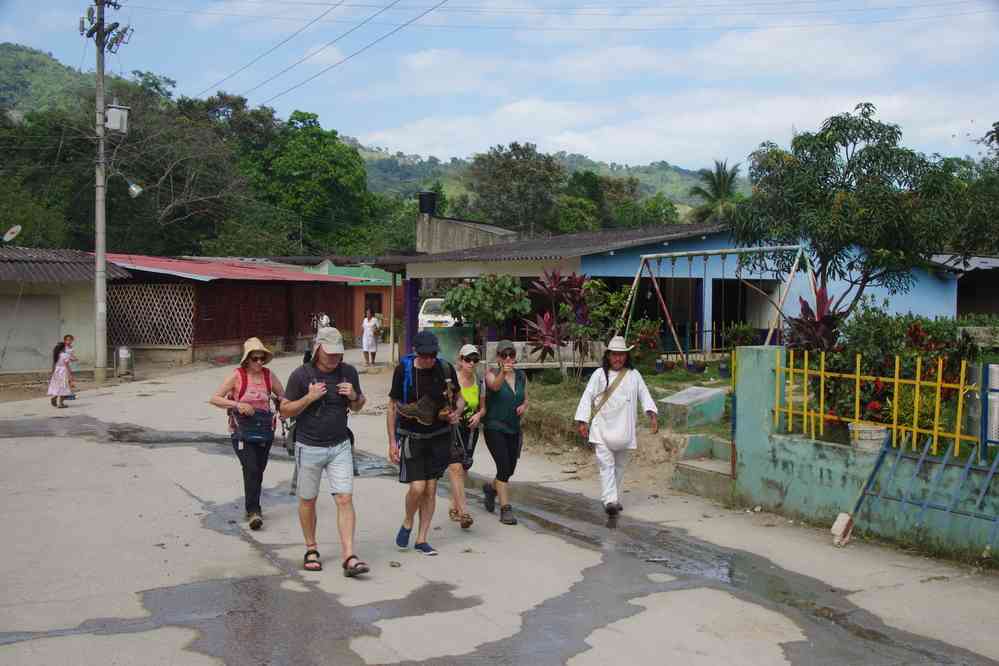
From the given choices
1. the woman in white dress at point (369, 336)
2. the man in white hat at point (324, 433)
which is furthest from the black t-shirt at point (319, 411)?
the woman in white dress at point (369, 336)

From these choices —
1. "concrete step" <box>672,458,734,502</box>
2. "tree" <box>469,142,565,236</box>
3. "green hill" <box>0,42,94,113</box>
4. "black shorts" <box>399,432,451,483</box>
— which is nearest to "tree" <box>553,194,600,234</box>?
"tree" <box>469,142,565,236</box>

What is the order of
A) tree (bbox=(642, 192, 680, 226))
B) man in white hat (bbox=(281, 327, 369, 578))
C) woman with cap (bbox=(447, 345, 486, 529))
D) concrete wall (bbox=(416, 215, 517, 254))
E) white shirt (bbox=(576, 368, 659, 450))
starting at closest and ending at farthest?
man in white hat (bbox=(281, 327, 369, 578)) → woman with cap (bbox=(447, 345, 486, 529)) → white shirt (bbox=(576, 368, 659, 450)) → concrete wall (bbox=(416, 215, 517, 254)) → tree (bbox=(642, 192, 680, 226))

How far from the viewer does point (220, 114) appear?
2141 inches

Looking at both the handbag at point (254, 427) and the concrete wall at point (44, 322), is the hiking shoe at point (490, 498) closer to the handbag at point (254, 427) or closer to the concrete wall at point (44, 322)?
the handbag at point (254, 427)

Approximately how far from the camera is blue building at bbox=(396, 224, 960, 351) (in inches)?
685

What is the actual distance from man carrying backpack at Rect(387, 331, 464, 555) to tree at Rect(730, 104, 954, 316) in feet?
25.2

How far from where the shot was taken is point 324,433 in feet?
21.1

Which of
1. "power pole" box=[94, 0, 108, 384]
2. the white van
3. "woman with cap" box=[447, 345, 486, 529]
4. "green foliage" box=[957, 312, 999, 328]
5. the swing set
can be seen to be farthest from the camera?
the white van

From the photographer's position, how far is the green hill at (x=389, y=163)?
99.8 m

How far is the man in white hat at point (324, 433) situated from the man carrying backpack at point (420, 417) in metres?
0.44

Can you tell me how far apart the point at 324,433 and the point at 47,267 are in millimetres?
19335

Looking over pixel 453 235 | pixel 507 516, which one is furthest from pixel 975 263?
pixel 453 235

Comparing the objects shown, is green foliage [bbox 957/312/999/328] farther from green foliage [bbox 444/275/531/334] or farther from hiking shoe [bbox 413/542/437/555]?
hiking shoe [bbox 413/542/437/555]

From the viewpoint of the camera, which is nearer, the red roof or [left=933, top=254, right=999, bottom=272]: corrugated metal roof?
[left=933, top=254, right=999, bottom=272]: corrugated metal roof
